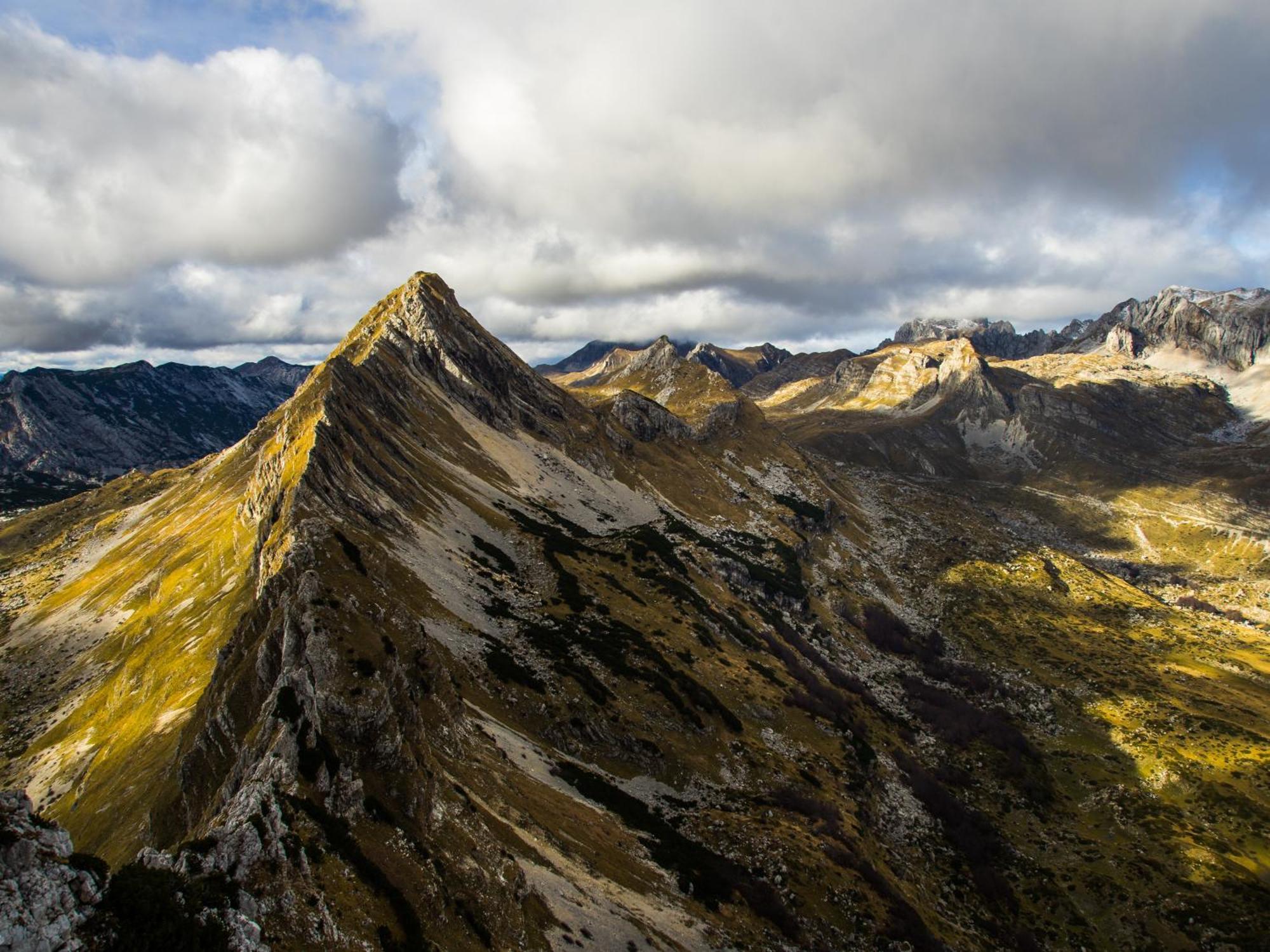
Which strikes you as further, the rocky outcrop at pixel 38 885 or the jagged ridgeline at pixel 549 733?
the jagged ridgeline at pixel 549 733

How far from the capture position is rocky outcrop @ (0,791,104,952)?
59.8 feet

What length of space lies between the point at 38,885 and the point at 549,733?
61.2 meters

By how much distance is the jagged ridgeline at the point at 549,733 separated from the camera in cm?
3897

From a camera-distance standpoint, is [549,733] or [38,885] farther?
[549,733]

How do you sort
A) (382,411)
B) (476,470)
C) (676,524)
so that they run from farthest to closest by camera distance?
(676,524)
(476,470)
(382,411)

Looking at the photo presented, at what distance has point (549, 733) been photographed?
251ft

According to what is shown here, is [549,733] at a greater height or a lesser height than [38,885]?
lesser

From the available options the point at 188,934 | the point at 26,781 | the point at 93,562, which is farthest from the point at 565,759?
the point at 93,562

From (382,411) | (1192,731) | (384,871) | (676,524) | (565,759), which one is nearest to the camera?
(384,871)

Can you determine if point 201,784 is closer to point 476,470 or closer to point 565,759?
point 565,759

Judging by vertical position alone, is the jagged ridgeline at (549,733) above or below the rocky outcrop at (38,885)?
below

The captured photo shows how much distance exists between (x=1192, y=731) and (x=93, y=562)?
919ft

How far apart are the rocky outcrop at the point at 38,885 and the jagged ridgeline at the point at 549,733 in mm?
1660

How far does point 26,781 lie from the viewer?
273 feet
